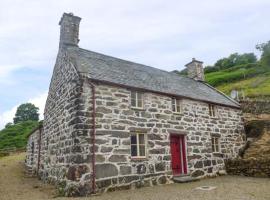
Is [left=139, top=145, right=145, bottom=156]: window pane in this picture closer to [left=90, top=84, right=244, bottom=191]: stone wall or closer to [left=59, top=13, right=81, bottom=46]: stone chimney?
[left=90, top=84, right=244, bottom=191]: stone wall

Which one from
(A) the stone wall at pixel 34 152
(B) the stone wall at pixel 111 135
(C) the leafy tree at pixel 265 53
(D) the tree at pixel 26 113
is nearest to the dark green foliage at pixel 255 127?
(B) the stone wall at pixel 111 135

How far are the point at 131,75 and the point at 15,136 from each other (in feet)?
109

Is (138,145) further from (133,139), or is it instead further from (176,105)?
(176,105)

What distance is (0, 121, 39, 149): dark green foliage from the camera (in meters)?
37.7

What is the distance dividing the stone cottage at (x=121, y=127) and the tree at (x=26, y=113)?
41.9 m

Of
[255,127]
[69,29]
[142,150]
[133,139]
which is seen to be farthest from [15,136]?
[255,127]

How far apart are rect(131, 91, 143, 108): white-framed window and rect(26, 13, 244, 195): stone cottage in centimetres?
5

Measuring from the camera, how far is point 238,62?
63.5 metres

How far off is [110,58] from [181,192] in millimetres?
9144

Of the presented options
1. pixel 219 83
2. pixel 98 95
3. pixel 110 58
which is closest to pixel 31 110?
pixel 219 83

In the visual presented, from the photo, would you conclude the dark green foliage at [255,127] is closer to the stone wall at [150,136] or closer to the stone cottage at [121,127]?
the stone cottage at [121,127]

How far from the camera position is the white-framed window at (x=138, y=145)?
1237cm

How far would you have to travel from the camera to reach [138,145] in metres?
12.6

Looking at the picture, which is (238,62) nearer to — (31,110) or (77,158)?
(31,110)
